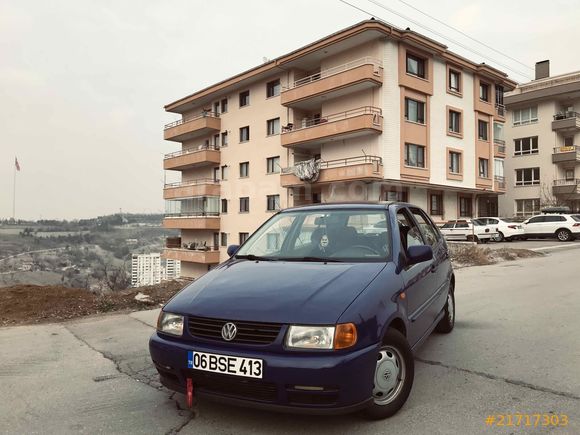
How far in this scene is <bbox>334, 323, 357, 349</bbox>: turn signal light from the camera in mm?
2453

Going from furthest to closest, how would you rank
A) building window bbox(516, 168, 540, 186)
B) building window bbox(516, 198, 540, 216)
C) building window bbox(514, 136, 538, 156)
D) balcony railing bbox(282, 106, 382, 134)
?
building window bbox(514, 136, 538, 156)
building window bbox(516, 168, 540, 186)
building window bbox(516, 198, 540, 216)
balcony railing bbox(282, 106, 382, 134)

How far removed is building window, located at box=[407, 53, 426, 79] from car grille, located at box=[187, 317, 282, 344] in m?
28.1

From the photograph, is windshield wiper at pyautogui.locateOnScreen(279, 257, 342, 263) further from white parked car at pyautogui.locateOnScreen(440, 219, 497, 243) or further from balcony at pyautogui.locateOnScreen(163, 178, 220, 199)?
balcony at pyautogui.locateOnScreen(163, 178, 220, 199)

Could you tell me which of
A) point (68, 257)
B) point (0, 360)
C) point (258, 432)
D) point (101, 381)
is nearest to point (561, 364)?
point (258, 432)

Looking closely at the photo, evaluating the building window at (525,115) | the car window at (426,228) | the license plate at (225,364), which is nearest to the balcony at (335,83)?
the car window at (426,228)

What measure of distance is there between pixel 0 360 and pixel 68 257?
185 ft

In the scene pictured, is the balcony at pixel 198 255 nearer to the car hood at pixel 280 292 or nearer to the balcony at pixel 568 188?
the balcony at pixel 568 188

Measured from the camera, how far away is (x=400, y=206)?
4238 mm

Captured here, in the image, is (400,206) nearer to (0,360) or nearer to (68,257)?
(0,360)

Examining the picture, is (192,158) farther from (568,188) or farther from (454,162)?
(568,188)

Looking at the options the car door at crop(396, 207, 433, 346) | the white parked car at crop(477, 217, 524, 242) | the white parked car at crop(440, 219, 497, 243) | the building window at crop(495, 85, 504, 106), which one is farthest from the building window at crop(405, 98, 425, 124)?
the car door at crop(396, 207, 433, 346)

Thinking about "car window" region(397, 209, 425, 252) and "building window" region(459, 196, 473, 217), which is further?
"building window" region(459, 196, 473, 217)

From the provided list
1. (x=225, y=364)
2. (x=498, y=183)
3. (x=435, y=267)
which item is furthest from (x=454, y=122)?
(x=225, y=364)

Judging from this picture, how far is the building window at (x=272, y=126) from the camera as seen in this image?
3256 centimetres
